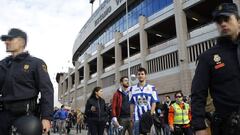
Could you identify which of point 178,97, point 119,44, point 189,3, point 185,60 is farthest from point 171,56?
point 178,97

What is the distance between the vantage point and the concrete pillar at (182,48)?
2672 cm

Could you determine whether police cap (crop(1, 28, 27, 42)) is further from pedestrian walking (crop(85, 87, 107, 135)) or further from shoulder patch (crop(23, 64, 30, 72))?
pedestrian walking (crop(85, 87, 107, 135))

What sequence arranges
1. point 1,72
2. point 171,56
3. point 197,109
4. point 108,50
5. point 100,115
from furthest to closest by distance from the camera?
1. point 108,50
2. point 171,56
3. point 100,115
4. point 1,72
5. point 197,109

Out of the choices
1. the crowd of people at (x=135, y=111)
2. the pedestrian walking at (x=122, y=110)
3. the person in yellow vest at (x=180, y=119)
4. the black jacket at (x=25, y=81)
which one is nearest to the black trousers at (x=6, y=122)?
the black jacket at (x=25, y=81)

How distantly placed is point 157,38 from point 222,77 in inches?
1439

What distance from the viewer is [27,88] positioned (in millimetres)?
3611

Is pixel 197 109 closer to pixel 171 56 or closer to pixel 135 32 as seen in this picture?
pixel 171 56

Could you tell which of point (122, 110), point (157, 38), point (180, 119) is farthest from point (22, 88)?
point (157, 38)

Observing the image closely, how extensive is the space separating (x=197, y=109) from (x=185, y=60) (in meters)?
25.2

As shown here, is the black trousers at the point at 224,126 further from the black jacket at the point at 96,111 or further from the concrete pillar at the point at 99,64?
the concrete pillar at the point at 99,64

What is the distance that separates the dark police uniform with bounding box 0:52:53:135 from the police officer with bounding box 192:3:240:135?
5.69 ft

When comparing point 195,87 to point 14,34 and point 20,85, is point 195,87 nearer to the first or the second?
point 20,85

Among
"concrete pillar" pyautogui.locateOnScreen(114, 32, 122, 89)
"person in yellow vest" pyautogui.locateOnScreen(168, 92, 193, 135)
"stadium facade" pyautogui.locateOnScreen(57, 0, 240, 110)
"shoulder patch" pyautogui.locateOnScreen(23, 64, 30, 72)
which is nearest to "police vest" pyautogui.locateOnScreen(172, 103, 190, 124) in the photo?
Answer: "person in yellow vest" pyautogui.locateOnScreen(168, 92, 193, 135)

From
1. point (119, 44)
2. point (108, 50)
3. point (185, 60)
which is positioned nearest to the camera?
point (185, 60)
